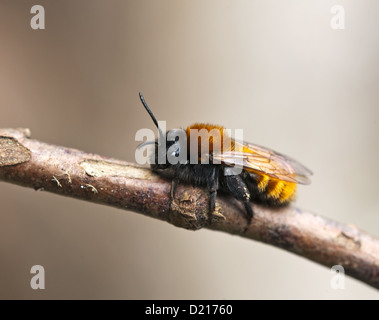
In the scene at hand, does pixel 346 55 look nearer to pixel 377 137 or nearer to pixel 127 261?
pixel 377 137

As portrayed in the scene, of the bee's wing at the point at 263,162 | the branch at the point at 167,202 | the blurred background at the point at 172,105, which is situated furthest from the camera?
the blurred background at the point at 172,105

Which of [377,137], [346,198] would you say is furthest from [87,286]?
[377,137]

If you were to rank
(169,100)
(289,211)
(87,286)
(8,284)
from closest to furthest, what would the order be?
1. (289,211)
2. (8,284)
3. (87,286)
4. (169,100)

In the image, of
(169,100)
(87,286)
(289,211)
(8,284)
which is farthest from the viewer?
(169,100)

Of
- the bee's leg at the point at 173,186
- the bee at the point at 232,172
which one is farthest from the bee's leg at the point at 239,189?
the bee's leg at the point at 173,186

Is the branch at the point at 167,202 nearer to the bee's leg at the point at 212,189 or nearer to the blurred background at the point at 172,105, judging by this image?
the bee's leg at the point at 212,189

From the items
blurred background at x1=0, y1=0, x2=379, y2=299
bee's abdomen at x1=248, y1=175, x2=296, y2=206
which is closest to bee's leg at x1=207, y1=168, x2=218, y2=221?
bee's abdomen at x1=248, y1=175, x2=296, y2=206
